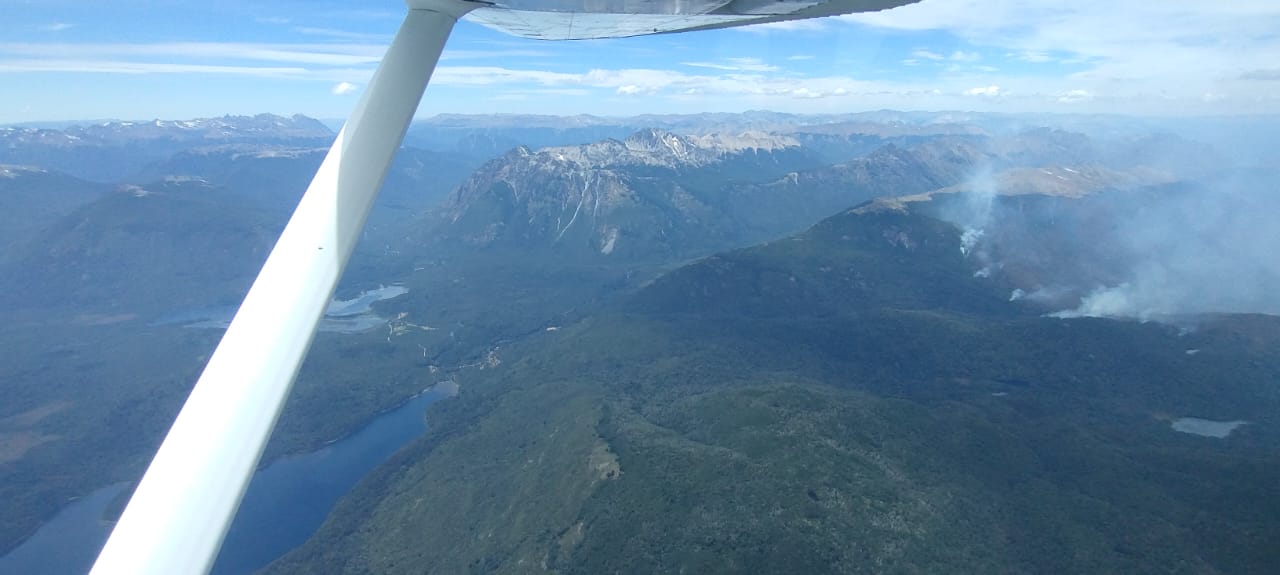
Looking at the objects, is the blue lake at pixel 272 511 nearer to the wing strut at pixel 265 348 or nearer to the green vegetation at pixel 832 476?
the green vegetation at pixel 832 476

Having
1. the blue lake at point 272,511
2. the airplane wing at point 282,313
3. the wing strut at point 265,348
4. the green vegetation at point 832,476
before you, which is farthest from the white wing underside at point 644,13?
the blue lake at point 272,511

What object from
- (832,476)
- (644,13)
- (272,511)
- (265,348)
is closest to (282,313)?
(265,348)

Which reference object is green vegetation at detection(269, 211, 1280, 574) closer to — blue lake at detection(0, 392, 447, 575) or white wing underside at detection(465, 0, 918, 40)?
blue lake at detection(0, 392, 447, 575)

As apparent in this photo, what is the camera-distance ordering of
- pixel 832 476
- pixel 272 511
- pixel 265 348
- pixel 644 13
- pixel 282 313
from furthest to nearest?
pixel 272 511, pixel 832 476, pixel 644 13, pixel 282 313, pixel 265 348

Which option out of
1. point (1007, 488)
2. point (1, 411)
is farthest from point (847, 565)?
Result: point (1, 411)

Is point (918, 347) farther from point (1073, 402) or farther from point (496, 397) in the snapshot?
point (496, 397)

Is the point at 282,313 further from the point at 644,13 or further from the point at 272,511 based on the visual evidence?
the point at 272,511
